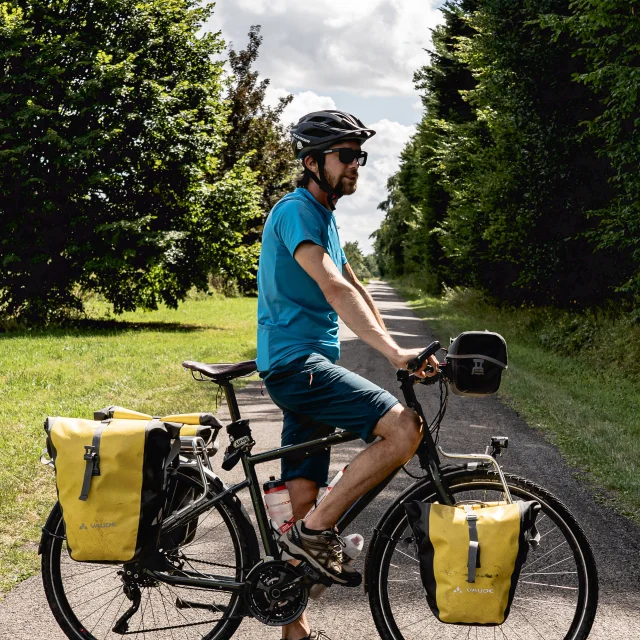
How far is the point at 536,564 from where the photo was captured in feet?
10.5

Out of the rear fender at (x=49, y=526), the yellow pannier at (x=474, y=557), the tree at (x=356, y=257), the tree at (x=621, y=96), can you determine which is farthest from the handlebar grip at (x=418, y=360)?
the tree at (x=356, y=257)

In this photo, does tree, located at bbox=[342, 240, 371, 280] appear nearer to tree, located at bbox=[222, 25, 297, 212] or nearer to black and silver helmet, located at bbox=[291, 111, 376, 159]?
tree, located at bbox=[222, 25, 297, 212]

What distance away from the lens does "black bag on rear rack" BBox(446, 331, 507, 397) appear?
2934mm

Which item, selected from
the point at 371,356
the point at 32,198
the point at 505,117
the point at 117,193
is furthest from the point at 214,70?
the point at 371,356

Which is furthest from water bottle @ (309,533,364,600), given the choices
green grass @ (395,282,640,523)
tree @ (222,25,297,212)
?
tree @ (222,25,297,212)

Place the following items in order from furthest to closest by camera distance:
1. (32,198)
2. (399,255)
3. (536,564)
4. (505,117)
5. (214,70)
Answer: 1. (399,255)
2. (214,70)
3. (32,198)
4. (505,117)
5. (536,564)

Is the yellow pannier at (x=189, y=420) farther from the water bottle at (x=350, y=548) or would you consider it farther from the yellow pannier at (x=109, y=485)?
the water bottle at (x=350, y=548)

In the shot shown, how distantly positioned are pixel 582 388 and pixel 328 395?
9085mm

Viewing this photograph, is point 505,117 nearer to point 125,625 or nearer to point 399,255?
point 125,625

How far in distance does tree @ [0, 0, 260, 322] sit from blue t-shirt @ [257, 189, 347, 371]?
17355mm

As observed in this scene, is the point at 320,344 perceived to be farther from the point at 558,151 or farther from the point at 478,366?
the point at 558,151

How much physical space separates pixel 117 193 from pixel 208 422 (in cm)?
1906

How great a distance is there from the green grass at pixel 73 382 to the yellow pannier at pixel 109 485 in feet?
4.30

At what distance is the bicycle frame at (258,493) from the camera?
3.12 meters
